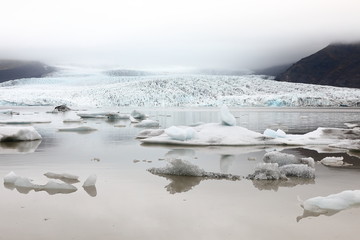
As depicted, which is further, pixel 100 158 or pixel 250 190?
pixel 100 158

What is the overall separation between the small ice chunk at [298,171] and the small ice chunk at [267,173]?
0.17 meters

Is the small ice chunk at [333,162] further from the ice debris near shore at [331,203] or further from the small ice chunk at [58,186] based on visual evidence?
the small ice chunk at [58,186]

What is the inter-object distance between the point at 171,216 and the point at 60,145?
7.98 meters

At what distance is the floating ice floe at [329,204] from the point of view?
4566 mm

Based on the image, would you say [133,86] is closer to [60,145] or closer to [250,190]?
[60,145]

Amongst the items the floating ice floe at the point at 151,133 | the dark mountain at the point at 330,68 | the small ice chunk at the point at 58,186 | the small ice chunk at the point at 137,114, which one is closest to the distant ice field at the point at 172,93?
the small ice chunk at the point at 137,114

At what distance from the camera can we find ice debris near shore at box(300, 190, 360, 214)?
4.62 m

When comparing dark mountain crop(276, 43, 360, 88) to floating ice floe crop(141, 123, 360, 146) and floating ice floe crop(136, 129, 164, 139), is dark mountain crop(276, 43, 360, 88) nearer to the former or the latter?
floating ice floe crop(141, 123, 360, 146)

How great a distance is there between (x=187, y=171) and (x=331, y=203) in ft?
8.71

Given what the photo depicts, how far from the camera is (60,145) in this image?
11602mm

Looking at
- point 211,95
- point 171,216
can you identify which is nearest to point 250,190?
point 171,216

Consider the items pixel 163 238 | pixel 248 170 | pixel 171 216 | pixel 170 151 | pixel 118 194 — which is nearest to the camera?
pixel 163 238

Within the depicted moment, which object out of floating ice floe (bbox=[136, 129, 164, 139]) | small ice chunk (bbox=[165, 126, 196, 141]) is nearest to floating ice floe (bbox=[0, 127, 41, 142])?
floating ice floe (bbox=[136, 129, 164, 139])

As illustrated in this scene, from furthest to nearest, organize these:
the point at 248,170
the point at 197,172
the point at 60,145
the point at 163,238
→ the point at 60,145 → the point at 248,170 → the point at 197,172 → the point at 163,238
